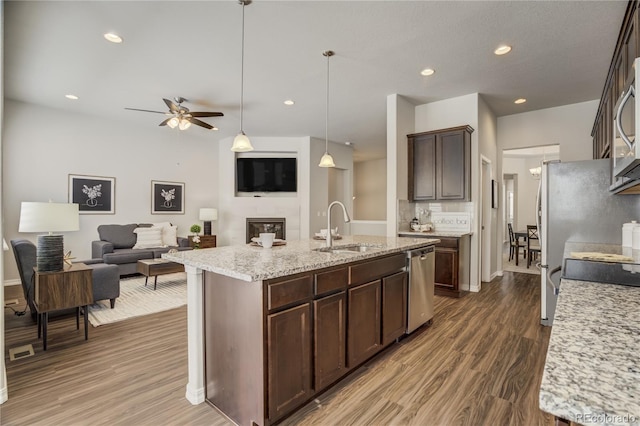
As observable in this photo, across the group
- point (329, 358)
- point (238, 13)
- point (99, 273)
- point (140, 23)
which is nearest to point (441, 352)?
point (329, 358)

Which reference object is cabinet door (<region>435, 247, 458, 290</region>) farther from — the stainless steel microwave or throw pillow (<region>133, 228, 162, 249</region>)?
throw pillow (<region>133, 228, 162, 249</region>)

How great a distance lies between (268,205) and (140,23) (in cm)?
471

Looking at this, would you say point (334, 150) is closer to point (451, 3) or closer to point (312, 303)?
point (451, 3)

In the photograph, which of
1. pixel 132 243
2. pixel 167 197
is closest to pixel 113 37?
pixel 132 243

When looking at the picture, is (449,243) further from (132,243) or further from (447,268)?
(132,243)

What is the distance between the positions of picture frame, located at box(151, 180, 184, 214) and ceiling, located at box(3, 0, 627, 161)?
1779 mm

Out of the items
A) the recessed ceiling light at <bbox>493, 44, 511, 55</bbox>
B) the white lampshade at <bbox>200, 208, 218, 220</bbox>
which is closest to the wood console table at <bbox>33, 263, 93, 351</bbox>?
the white lampshade at <bbox>200, 208, 218, 220</bbox>

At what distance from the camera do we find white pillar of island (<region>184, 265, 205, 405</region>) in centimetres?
197

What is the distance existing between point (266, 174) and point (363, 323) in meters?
5.54

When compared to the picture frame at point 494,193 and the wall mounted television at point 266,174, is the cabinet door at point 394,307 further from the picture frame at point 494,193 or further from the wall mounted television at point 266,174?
the wall mounted television at point 266,174

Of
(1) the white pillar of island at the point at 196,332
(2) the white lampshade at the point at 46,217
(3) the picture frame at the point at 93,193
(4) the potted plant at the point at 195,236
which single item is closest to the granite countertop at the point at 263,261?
(1) the white pillar of island at the point at 196,332

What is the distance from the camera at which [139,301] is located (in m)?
4.07

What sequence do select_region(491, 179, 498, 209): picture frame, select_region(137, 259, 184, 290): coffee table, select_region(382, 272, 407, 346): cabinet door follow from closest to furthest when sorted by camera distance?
select_region(382, 272, 407, 346): cabinet door < select_region(137, 259, 184, 290): coffee table < select_region(491, 179, 498, 209): picture frame

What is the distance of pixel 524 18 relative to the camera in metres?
2.79
